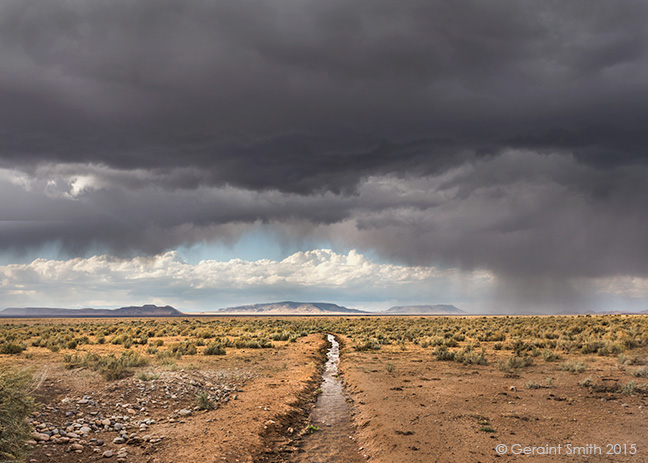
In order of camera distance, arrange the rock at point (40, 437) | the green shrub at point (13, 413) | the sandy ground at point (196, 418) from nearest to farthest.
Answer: the green shrub at point (13, 413) < the rock at point (40, 437) < the sandy ground at point (196, 418)

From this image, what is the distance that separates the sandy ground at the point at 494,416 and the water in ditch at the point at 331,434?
47 cm

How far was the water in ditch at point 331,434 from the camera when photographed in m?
10.4

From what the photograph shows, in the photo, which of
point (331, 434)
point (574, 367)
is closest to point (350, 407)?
point (331, 434)

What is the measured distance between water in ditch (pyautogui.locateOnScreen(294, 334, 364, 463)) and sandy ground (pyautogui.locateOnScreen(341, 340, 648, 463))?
0.47 m

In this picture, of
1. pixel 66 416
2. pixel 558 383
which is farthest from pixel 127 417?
pixel 558 383

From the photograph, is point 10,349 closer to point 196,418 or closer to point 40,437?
point 40,437

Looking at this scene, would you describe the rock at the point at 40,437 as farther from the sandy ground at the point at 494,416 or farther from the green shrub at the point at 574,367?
the green shrub at the point at 574,367

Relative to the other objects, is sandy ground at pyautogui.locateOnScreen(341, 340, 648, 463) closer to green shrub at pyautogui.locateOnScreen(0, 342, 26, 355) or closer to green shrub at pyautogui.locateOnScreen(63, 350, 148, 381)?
green shrub at pyautogui.locateOnScreen(63, 350, 148, 381)

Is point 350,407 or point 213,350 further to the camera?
point 213,350

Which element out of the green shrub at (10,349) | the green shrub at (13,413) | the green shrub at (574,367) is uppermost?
the green shrub at (13,413)

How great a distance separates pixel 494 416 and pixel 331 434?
5525 millimetres

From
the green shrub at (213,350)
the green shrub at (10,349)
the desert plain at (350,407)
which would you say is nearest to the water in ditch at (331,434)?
→ the desert plain at (350,407)

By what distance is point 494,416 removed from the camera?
12.2 metres

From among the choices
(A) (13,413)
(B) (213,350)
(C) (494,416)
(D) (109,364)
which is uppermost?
(A) (13,413)
